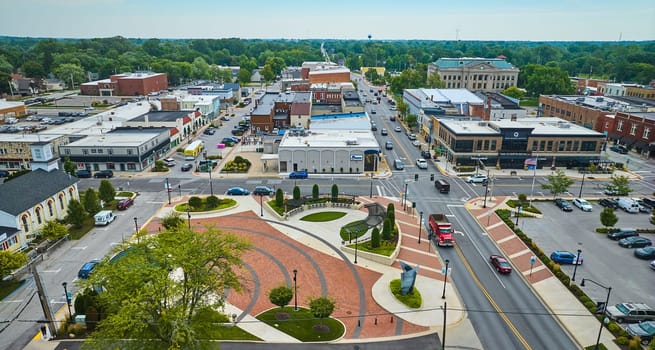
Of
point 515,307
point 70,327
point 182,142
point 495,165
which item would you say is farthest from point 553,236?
point 182,142

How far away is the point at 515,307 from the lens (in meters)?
40.7

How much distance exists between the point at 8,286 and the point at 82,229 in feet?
47.4

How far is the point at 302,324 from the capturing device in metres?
37.8

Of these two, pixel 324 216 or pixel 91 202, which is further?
pixel 324 216

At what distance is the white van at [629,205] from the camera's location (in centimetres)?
6419

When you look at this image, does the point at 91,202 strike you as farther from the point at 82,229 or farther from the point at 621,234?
the point at 621,234

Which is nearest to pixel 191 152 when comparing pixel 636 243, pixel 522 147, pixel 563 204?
pixel 522 147

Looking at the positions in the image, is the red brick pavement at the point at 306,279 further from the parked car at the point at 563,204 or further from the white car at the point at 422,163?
the white car at the point at 422,163

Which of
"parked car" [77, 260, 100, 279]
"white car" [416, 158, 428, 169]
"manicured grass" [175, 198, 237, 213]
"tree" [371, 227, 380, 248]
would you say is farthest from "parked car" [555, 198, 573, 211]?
"parked car" [77, 260, 100, 279]

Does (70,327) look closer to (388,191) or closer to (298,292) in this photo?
(298,292)

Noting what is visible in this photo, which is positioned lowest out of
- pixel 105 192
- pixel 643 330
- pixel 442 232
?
pixel 643 330

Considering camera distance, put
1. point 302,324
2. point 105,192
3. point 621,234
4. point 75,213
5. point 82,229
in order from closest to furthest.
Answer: point 302,324, point 621,234, point 75,213, point 82,229, point 105,192

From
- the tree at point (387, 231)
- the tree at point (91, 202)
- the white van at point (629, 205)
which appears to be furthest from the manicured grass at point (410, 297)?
the white van at point (629, 205)

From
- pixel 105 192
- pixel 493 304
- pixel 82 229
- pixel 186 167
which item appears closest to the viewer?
pixel 493 304
